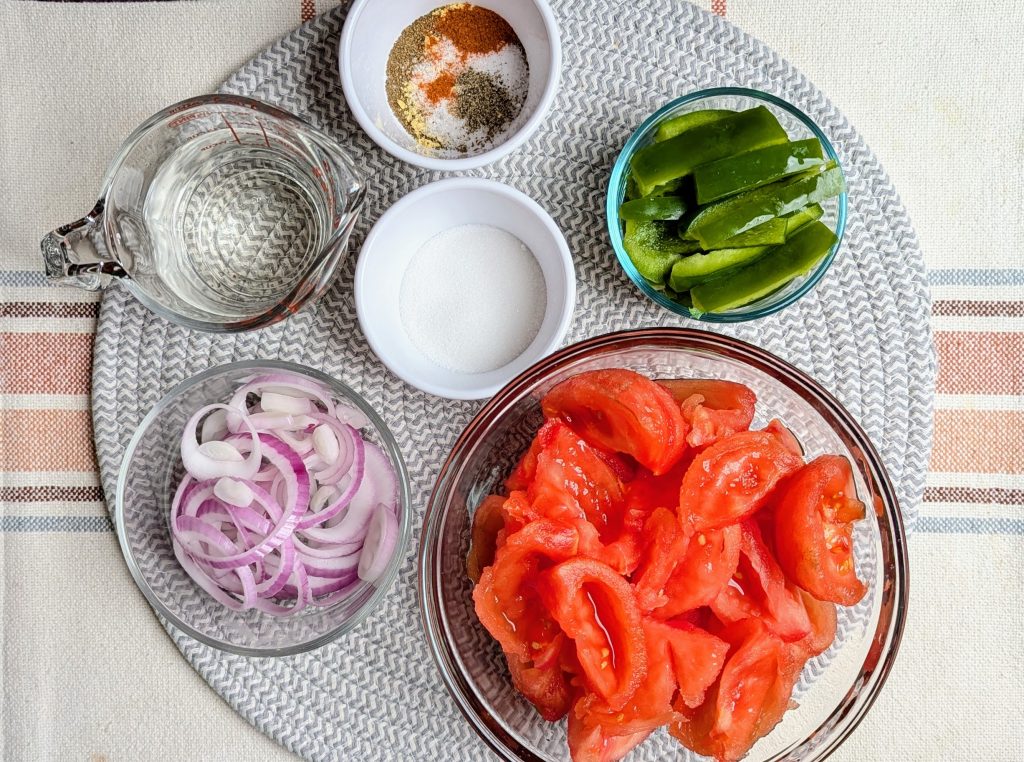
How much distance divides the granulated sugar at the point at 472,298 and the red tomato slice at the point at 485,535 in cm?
32

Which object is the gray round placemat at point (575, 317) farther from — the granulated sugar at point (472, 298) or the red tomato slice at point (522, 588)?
the red tomato slice at point (522, 588)

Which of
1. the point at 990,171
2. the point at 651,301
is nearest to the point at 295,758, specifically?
the point at 651,301

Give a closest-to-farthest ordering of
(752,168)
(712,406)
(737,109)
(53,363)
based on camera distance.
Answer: (712,406) < (752,168) < (737,109) < (53,363)

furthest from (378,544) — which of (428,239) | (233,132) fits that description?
(233,132)

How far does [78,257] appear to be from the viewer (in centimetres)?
136

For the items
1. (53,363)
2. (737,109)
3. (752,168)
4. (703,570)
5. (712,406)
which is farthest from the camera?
(53,363)

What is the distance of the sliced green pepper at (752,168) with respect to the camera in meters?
1.34

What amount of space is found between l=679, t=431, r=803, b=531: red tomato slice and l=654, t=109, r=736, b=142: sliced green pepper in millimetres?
542

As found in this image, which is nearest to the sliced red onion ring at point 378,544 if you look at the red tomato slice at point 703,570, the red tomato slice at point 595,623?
the red tomato slice at point 595,623

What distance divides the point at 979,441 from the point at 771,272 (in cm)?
57

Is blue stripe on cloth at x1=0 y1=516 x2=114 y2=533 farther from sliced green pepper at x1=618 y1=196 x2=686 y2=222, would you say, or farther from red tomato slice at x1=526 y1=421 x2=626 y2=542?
sliced green pepper at x1=618 y1=196 x2=686 y2=222

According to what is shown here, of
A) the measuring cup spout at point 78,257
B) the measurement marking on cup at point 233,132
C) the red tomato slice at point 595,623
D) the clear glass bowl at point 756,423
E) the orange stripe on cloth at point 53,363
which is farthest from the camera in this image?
the orange stripe on cloth at point 53,363

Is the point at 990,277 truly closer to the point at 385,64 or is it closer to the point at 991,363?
the point at 991,363

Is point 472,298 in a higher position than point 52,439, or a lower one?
higher
